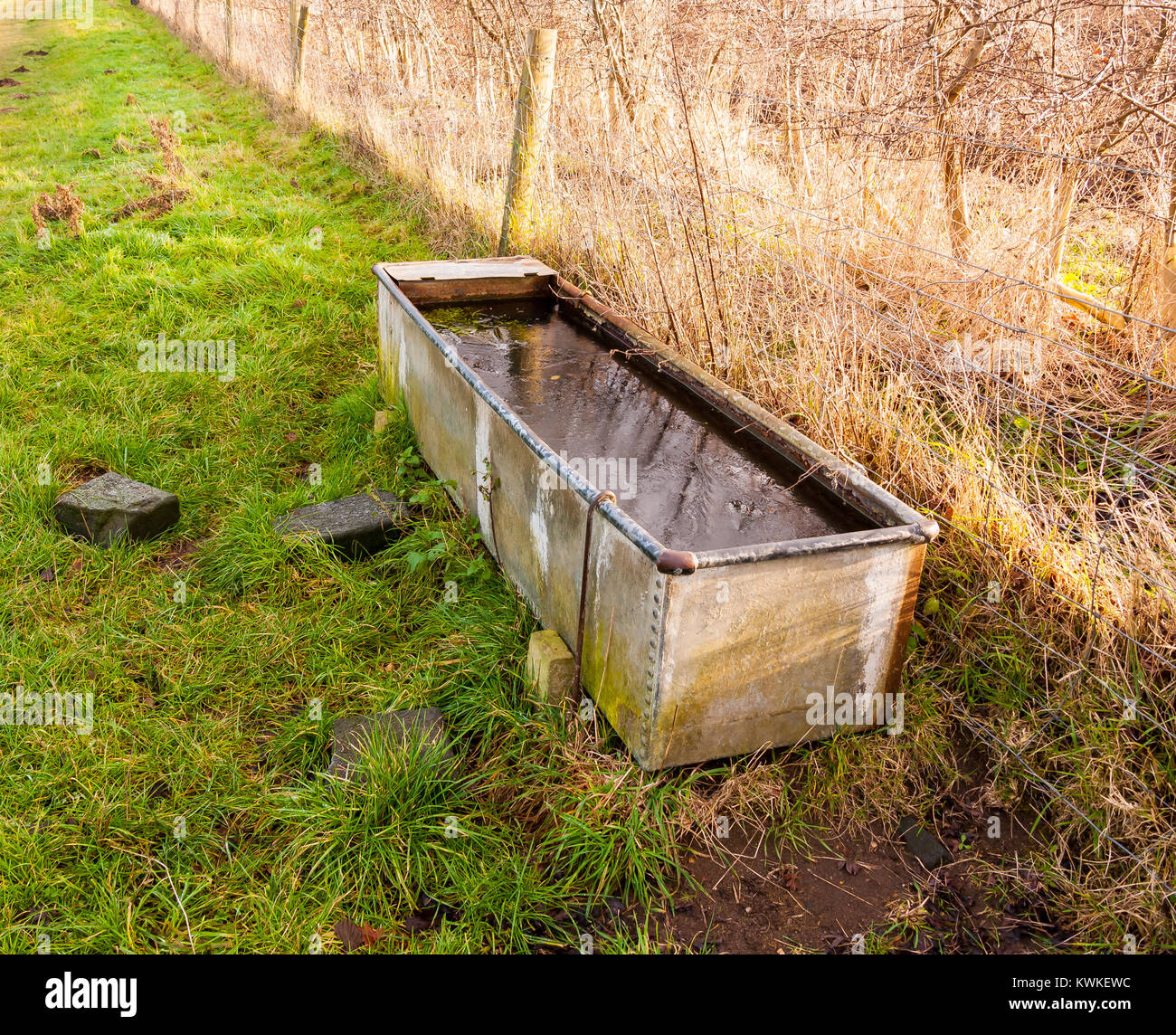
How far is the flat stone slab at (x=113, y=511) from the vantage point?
13.1ft

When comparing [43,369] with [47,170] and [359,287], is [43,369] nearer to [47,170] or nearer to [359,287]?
[359,287]

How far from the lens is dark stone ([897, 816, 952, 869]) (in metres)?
2.67

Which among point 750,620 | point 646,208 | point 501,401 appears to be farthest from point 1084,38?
point 750,620

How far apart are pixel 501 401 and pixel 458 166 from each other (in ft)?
14.4

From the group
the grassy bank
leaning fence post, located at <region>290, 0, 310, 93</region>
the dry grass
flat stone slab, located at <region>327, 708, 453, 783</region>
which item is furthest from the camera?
leaning fence post, located at <region>290, 0, 310, 93</region>

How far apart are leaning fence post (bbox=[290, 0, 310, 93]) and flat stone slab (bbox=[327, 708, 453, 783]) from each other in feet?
33.6

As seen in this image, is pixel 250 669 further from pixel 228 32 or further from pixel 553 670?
pixel 228 32

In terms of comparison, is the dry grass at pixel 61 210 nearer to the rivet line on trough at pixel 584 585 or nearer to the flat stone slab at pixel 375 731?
the flat stone slab at pixel 375 731

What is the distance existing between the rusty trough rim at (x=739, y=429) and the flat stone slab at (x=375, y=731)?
85cm

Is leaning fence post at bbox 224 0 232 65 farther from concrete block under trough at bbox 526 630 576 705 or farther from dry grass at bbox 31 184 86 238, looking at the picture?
concrete block under trough at bbox 526 630 576 705

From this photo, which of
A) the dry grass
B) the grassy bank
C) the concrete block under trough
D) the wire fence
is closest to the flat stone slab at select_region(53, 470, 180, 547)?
the grassy bank

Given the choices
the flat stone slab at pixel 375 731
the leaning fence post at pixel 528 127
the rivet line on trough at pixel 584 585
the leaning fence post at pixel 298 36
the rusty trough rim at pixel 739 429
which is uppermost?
the leaning fence post at pixel 298 36

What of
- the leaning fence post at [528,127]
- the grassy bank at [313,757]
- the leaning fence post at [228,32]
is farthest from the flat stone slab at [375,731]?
the leaning fence post at [228,32]

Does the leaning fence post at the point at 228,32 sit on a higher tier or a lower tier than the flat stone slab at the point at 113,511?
higher
